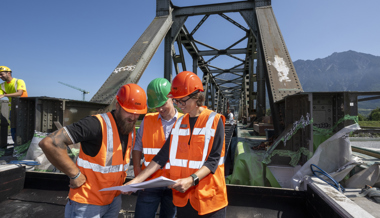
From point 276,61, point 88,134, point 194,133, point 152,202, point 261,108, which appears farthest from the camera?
point 261,108

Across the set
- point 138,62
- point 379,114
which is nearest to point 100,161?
point 138,62

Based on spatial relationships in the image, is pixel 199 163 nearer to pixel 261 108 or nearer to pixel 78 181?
pixel 78 181

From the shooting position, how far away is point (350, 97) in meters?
3.21

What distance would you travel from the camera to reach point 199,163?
169 cm

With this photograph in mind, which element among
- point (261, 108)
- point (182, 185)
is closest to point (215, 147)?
point (182, 185)

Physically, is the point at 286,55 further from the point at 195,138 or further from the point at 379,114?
the point at 379,114

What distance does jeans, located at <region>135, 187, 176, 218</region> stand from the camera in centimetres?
208

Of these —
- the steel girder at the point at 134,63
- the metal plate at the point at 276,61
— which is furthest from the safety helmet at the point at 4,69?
the metal plate at the point at 276,61

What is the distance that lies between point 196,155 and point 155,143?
734 mm

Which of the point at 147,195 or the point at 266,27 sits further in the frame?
the point at 266,27

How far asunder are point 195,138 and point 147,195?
2.95 ft

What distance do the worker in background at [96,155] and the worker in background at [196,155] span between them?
33cm

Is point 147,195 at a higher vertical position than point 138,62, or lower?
lower

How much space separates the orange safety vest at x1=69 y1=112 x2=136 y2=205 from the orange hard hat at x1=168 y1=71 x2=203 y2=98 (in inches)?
25.7
